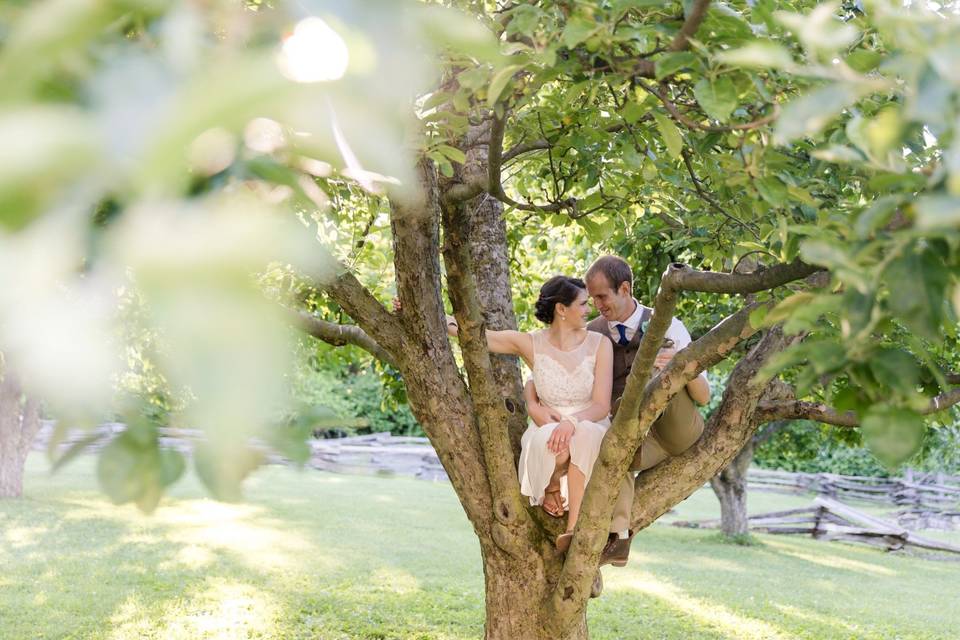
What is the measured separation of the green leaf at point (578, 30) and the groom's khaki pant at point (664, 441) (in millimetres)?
2584

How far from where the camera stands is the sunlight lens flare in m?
0.39

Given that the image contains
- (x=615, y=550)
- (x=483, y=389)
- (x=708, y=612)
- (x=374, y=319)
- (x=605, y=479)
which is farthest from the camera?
(x=708, y=612)

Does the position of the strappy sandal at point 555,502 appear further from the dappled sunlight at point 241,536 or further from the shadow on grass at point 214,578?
the dappled sunlight at point 241,536

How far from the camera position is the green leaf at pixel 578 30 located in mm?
1567

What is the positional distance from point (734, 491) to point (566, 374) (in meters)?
10.9

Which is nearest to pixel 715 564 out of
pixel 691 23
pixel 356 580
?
pixel 356 580

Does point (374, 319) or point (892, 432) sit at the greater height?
point (374, 319)

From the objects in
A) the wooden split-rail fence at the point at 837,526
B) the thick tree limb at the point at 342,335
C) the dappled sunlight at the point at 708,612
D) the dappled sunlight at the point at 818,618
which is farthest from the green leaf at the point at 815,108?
the wooden split-rail fence at the point at 837,526

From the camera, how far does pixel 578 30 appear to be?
1.60 meters

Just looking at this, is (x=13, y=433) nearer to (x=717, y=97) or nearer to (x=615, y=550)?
(x=615, y=550)

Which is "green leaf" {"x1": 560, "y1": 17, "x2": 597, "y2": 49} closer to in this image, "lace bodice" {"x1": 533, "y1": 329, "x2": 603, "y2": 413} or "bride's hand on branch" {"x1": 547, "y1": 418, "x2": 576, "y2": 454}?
"bride's hand on branch" {"x1": 547, "y1": 418, "x2": 576, "y2": 454}

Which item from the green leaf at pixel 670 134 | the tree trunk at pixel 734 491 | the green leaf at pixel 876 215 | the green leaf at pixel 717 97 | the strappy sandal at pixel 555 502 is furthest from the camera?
the tree trunk at pixel 734 491

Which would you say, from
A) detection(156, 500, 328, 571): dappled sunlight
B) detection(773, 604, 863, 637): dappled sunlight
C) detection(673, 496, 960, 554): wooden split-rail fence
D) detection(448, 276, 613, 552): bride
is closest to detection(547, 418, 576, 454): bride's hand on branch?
detection(448, 276, 613, 552): bride

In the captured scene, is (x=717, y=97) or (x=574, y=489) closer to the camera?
(x=717, y=97)
